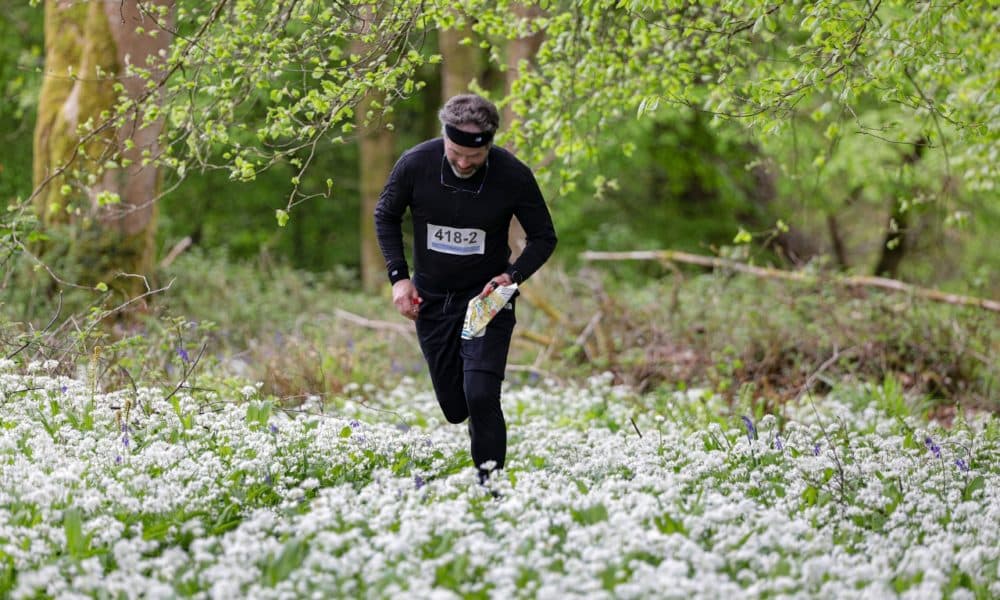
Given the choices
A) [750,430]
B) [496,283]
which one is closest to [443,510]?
[496,283]

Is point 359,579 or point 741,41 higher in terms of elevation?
point 741,41

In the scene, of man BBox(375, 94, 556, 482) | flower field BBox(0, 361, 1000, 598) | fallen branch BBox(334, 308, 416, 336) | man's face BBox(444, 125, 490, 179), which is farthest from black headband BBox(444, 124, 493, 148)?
fallen branch BBox(334, 308, 416, 336)

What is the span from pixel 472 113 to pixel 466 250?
2.70 ft

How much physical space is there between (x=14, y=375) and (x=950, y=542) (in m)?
5.13

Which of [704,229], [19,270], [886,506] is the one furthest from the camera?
[704,229]

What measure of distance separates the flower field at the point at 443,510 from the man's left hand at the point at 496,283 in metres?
0.93

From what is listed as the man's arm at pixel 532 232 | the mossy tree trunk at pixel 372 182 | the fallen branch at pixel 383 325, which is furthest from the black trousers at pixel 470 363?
the mossy tree trunk at pixel 372 182

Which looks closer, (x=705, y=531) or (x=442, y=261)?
(x=705, y=531)

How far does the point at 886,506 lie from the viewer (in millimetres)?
5172

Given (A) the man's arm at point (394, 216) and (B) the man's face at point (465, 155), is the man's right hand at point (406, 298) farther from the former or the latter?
(B) the man's face at point (465, 155)

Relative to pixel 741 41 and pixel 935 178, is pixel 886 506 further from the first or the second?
pixel 935 178

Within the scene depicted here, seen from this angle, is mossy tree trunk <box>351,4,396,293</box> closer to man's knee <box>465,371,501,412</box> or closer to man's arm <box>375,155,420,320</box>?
man's arm <box>375,155,420,320</box>

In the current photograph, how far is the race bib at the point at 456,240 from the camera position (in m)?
5.94

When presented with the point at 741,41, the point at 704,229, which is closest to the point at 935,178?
the point at 704,229
